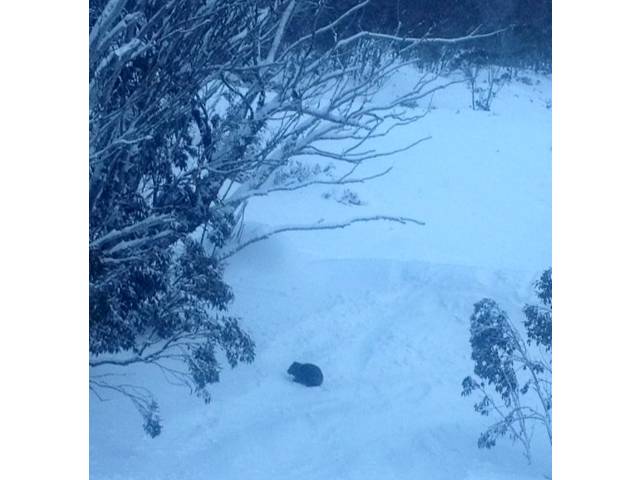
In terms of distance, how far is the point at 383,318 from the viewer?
322 centimetres

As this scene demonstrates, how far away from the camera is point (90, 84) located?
319cm

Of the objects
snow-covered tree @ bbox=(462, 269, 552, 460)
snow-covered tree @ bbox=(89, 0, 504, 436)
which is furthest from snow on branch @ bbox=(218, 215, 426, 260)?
snow-covered tree @ bbox=(462, 269, 552, 460)

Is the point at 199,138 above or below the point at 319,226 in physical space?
above

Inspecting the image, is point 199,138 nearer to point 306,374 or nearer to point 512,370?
point 306,374

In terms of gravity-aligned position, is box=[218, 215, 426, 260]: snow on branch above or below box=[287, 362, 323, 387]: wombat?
above

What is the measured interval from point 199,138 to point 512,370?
1474 mm

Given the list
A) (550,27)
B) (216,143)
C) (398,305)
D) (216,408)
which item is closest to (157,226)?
(216,143)

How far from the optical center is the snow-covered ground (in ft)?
10.3

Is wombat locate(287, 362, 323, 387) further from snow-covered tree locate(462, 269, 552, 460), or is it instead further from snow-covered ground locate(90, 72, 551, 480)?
snow-covered tree locate(462, 269, 552, 460)

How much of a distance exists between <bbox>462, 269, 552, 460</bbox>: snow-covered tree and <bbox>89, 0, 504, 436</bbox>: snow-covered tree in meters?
0.54

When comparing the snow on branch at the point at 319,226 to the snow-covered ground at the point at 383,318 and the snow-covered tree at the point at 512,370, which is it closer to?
the snow-covered ground at the point at 383,318

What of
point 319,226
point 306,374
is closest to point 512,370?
point 306,374

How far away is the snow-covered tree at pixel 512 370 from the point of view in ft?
10.3
